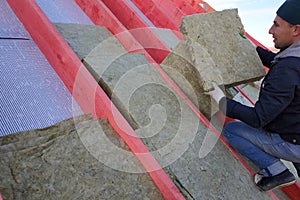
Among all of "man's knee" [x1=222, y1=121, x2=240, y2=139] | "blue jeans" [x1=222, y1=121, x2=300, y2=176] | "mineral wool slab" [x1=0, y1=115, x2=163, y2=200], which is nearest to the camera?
"mineral wool slab" [x1=0, y1=115, x2=163, y2=200]

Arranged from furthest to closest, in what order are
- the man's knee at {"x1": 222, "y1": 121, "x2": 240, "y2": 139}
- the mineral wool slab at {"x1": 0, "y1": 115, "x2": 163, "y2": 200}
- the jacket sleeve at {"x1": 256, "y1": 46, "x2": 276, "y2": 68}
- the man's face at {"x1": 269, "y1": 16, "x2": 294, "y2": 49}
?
the jacket sleeve at {"x1": 256, "y1": 46, "x2": 276, "y2": 68}
the man's knee at {"x1": 222, "y1": 121, "x2": 240, "y2": 139}
the man's face at {"x1": 269, "y1": 16, "x2": 294, "y2": 49}
the mineral wool slab at {"x1": 0, "y1": 115, "x2": 163, "y2": 200}

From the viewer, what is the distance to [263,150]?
2166 millimetres

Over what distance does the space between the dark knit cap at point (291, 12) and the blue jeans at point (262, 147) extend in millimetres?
741

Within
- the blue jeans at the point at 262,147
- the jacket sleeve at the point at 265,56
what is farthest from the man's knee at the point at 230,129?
the jacket sleeve at the point at 265,56

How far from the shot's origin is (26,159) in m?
1.54

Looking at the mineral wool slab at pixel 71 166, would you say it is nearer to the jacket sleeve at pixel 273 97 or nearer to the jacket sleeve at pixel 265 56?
the jacket sleeve at pixel 273 97

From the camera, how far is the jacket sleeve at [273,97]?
1761mm

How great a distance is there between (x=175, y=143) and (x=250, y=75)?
84 centimetres

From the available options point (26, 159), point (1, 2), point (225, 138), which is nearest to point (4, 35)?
point (1, 2)

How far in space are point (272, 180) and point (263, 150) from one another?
0.69ft

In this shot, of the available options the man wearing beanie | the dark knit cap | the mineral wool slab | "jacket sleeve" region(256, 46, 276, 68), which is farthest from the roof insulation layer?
"jacket sleeve" region(256, 46, 276, 68)

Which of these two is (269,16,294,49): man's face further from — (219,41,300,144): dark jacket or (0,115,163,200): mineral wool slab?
(0,115,163,200): mineral wool slab

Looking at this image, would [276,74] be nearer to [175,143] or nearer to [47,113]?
[175,143]

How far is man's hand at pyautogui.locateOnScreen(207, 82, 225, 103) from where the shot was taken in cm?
210
